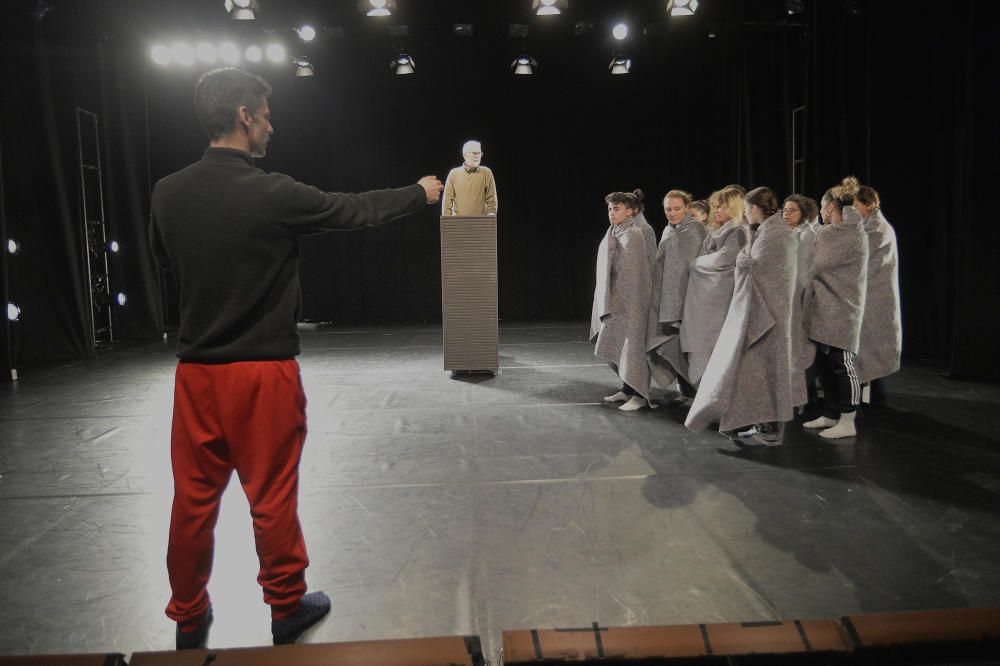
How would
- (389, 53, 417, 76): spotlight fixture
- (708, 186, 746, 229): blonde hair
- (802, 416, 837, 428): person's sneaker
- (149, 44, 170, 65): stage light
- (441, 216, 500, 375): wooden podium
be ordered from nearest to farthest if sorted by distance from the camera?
(708, 186, 746, 229): blonde hair → (802, 416, 837, 428): person's sneaker → (441, 216, 500, 375): wooden podium → (149, 44, 170, 65): stage light → (389, 53, 417, 76): spotlight fixture

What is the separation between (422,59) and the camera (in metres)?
9.25

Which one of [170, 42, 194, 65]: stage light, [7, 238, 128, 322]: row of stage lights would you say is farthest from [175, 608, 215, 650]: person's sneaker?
[170, 42, 194, 65]: stage light

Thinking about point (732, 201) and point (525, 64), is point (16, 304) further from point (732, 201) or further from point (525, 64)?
point (732, 201)

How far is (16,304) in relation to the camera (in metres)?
6.75

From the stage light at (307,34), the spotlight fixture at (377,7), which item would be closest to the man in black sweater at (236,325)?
the spotlight fixture at (377,7)

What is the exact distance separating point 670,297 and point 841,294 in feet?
3.10

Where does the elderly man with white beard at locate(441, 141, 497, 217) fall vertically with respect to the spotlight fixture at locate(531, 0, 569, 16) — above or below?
below

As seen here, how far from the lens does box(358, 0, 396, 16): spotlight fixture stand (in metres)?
6.40

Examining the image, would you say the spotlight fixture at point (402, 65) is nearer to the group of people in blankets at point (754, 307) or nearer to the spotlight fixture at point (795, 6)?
the spotlight fixture at point (795, 6)

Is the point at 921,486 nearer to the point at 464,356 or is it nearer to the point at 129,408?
the point at 464,356

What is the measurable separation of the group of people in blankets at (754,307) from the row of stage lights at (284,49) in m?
2.68

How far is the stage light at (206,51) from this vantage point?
741 centimetres

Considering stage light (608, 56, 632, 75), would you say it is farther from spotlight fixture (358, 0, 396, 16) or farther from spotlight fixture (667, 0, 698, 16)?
spotlight fixture (358, 0, 396, 16)

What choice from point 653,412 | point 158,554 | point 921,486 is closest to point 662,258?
point 653,412
